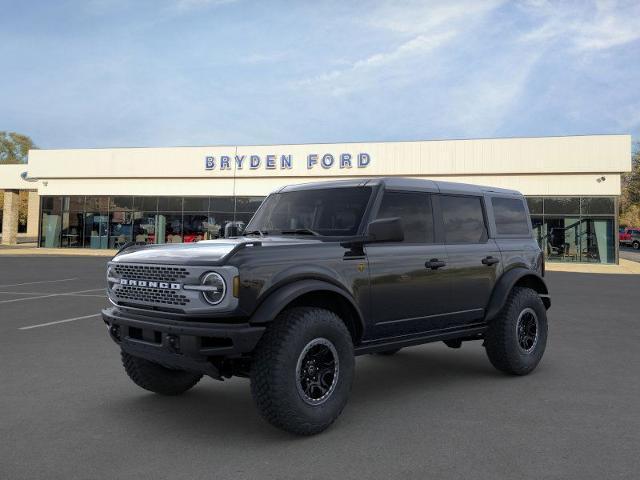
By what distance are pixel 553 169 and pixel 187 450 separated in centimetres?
2988

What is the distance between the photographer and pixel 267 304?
384cm

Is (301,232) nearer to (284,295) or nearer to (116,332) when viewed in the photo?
(284,295)

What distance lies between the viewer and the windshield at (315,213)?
15.9 feet

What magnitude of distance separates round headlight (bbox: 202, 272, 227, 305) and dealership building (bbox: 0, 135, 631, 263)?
22.9 m

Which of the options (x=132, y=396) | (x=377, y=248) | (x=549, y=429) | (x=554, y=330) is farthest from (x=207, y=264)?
(x=554, y=330)

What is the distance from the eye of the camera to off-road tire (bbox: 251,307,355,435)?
379 cm

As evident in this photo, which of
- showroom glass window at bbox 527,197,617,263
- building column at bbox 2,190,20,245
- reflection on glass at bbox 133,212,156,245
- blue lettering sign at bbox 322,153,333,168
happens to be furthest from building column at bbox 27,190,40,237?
showroom glass window at bbox 527,197,617,263

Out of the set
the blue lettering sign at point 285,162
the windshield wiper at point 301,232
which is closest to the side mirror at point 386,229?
the windshield wiper at point 301,232

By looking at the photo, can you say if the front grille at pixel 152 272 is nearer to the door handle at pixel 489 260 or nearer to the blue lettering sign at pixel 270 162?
the door handle at pixel 489 260

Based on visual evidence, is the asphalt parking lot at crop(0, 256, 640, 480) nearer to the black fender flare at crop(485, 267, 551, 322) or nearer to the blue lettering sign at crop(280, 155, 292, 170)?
the black fender flare at crop(485, 267, 551, 322)

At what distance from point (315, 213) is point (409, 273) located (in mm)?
1002

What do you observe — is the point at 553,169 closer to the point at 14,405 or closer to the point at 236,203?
the point at 236,203

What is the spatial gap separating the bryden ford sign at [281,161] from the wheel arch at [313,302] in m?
28.8

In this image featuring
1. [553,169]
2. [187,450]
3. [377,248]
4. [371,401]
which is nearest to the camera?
[187,450]
